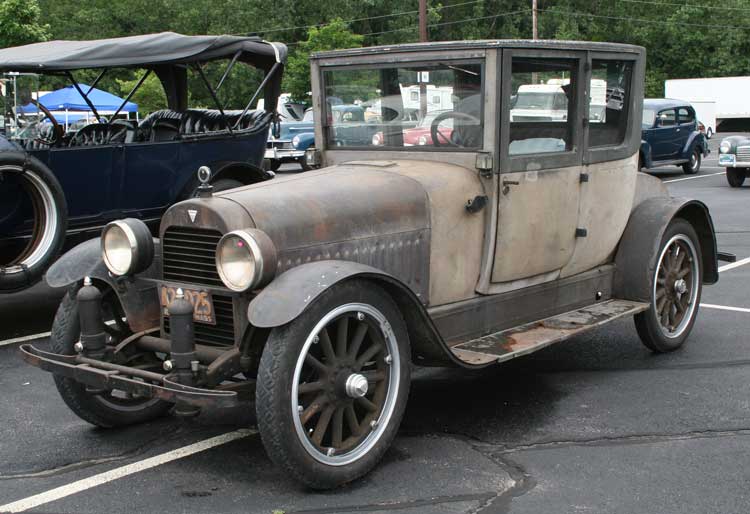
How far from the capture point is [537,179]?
4.91m

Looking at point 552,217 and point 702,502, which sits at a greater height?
point 552,217

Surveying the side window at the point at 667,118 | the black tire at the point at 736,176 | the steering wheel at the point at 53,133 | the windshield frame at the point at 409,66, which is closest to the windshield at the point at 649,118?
the side window at the point at 667,118

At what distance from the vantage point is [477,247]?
4746mm

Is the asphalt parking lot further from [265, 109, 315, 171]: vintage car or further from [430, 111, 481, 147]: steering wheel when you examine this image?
[265, 109, 315, 171]: vintage car

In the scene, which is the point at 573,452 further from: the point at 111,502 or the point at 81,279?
the point at 81,279

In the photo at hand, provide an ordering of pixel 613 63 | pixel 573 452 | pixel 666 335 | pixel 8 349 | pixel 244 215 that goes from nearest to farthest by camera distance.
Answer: pixel 244 215 < pixel 573 452 < pixel 613 63 < pixel 666 335 < pixel 8 349

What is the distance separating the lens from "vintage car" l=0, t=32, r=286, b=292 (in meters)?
6.64

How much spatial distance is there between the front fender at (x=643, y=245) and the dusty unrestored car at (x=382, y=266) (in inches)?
0.5

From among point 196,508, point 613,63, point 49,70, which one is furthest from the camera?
point 49,70

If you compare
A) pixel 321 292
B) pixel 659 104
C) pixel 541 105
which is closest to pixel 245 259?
pixel 321 292

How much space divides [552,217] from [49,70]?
5.11 metres

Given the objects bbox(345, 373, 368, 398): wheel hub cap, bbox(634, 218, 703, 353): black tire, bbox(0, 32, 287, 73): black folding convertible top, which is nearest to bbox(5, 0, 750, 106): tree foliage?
bbox(0, 32, 287, 73): black folding convertible top

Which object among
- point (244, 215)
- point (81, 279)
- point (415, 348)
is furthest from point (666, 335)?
point (81, 279)

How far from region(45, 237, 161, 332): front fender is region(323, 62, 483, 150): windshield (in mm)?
1422
